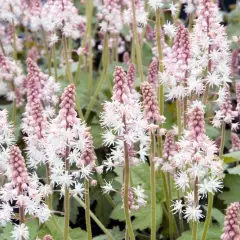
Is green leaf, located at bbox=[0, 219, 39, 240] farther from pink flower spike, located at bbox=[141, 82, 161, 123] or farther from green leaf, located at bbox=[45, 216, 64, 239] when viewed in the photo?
pink flower spike, located at bbox=[141, 82, 161, 123]

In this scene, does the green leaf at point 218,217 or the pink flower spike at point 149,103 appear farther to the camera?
the green leaf at point 218,217

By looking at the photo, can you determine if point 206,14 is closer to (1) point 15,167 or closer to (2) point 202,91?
(2) point 202,91

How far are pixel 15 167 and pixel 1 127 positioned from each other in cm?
50

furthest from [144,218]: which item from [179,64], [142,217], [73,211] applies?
[179,64]

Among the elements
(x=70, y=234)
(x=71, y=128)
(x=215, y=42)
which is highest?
(x=215, y=42)

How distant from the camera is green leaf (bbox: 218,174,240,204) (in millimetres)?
4281

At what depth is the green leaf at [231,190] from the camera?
4.28 m

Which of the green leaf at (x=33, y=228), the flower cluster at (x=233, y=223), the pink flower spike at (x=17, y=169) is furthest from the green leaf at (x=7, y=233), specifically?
the flower cluster at (x=233, y=223)

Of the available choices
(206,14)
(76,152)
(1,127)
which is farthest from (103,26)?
(76,152)

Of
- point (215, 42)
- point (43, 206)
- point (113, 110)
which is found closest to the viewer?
point (113, 110)

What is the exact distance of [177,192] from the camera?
4.09 metres

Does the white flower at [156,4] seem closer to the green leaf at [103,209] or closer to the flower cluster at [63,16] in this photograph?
the flower cluster at [63,16]

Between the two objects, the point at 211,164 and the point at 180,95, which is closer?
the point at 211,164

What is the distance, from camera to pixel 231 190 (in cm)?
435
